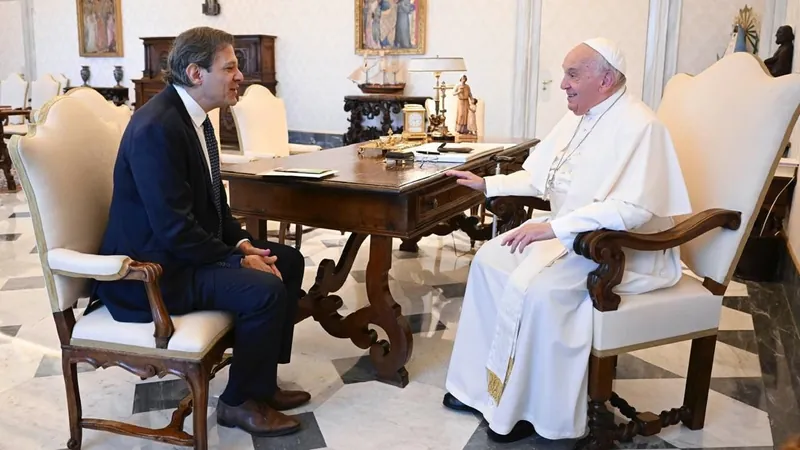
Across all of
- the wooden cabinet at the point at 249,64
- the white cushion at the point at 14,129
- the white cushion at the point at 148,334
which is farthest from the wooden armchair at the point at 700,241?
the white cushion at the point at 14,129

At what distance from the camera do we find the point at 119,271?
1973mm

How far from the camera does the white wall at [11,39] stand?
1087 centimetres

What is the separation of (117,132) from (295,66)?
22.4 ft

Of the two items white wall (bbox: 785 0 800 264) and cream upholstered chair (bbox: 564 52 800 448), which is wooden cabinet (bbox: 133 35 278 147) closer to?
white wall (bbox: 785 0 800 264)

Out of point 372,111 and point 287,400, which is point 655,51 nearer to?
point 372,111

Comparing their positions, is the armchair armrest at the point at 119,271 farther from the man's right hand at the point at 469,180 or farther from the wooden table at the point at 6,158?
the wooden table at the point at 6,158

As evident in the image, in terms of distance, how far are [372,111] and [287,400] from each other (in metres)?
5.70

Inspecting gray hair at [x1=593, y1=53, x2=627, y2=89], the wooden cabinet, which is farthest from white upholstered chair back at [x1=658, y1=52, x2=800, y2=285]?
the wooden cabinet

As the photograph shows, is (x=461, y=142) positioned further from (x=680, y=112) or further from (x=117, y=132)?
(x=117, y=132)

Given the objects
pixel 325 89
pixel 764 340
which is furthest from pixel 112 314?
pixel 325 89

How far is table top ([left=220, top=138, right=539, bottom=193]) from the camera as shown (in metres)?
2.62

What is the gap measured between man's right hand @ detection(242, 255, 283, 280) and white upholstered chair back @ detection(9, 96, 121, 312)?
0.47 meters

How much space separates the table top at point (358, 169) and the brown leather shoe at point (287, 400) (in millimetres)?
785

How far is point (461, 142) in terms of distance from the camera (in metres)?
4.02
